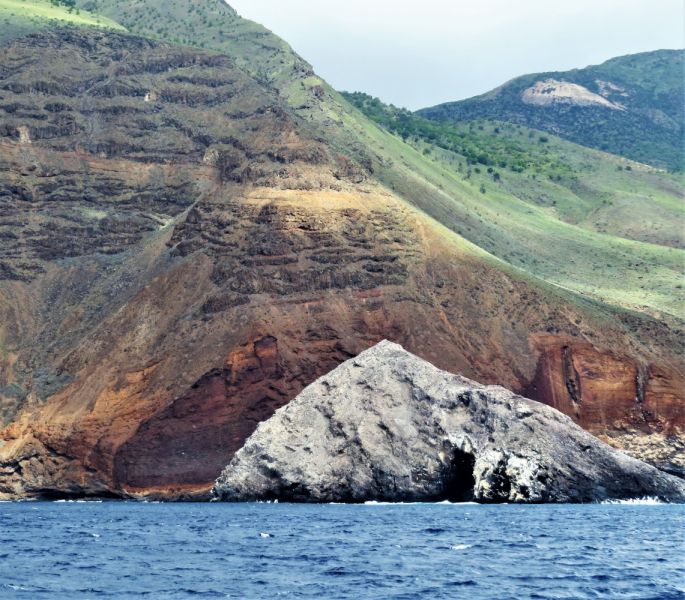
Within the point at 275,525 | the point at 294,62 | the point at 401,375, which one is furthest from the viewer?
the point at 294,62

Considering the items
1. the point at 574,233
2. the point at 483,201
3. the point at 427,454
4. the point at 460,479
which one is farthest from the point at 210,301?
the point at 574,233

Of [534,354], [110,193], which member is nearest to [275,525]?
[534,354]

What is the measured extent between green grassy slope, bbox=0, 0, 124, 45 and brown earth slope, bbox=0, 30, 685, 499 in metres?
11.2

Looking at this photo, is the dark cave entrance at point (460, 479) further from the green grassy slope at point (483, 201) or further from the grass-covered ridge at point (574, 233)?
the grass-covered ridge at point (574, 233)

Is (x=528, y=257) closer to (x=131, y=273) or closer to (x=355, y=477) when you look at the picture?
(x=131, y=273)

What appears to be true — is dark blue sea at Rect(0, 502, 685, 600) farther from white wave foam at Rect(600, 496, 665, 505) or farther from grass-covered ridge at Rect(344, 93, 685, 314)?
grass-covered ridge at Rect(344, 93, 685, 314)

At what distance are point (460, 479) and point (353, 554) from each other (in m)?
32.8

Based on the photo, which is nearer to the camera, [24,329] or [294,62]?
[24,329]

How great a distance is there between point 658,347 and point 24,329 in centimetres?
6196

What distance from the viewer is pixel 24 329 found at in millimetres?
108812

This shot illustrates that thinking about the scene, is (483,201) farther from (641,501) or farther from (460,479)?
(641,501)

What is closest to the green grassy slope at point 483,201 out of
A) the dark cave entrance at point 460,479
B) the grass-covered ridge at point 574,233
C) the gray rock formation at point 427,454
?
the grass-covered ridge at point 574,233

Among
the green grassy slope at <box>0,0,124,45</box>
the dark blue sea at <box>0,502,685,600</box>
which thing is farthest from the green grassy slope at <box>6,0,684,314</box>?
the dark blue sea at <box>0,502,685,600</box>

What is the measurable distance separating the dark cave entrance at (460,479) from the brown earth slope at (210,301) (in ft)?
66.8
